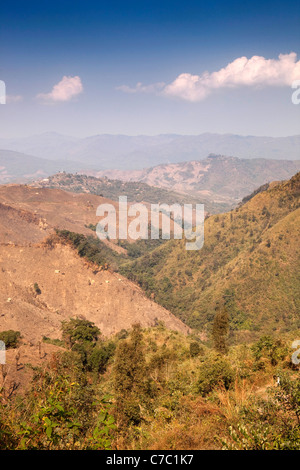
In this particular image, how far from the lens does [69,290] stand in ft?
172

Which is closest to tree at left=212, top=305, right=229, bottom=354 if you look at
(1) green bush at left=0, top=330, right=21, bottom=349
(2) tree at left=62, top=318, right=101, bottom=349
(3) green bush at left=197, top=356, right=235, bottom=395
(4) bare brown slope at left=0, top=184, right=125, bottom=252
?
(3) green bush at left=197, top=356, right=235, bottom=395

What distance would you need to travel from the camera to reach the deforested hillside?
59031mm

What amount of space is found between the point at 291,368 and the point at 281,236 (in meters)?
57.5

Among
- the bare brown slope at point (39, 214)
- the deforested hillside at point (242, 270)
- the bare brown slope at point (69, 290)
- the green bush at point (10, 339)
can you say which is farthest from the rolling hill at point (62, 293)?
the deforested hillside at point (242, 270)

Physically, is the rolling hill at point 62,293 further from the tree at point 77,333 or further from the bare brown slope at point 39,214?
the bare brown slope at point 39,214

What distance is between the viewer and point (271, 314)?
57625 mm

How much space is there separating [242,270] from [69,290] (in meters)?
42.5

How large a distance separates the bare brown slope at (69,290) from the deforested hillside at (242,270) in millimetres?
16277

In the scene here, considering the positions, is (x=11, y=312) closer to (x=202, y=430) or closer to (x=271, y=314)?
(x=202, y=430)

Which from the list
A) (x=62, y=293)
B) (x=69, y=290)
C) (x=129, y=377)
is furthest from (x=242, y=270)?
(x=129, y=377)

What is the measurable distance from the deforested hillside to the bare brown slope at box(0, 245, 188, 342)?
Result: 16277 millimetres

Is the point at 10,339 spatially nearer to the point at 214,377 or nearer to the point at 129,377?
the point at 129,377

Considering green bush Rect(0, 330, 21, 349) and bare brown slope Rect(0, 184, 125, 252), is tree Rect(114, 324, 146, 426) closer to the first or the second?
green bush Rect(0, 330, 21, 349)

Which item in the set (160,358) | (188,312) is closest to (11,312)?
(160,358)
